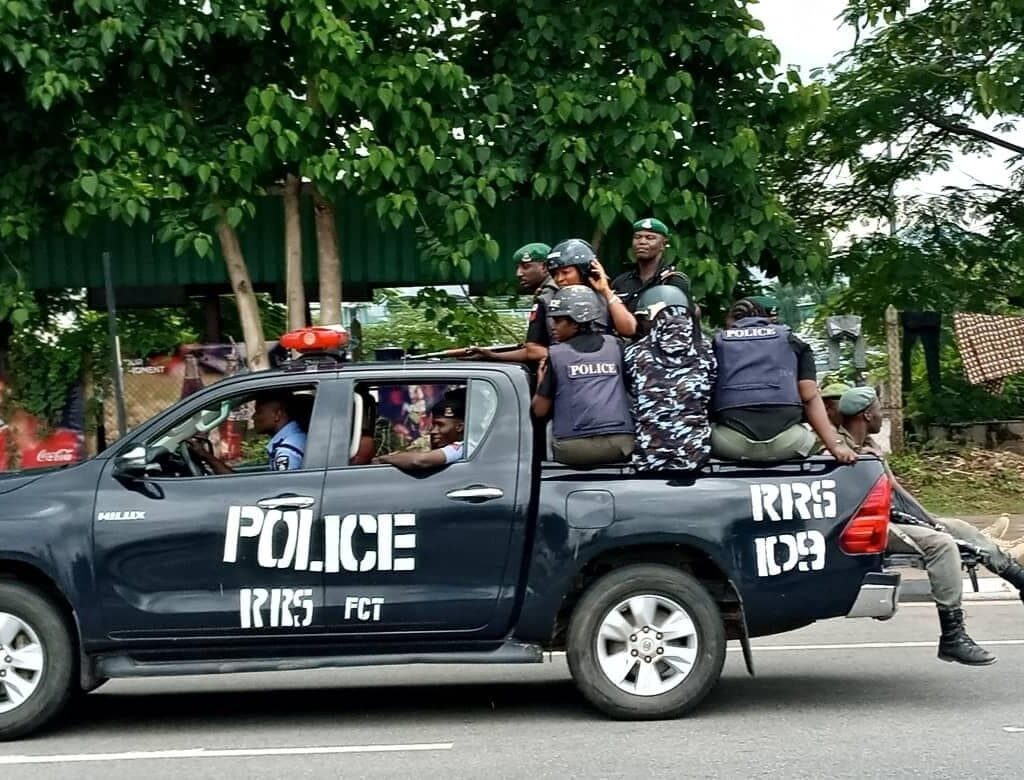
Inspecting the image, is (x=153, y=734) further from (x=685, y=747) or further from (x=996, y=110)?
(x=996, y=110)

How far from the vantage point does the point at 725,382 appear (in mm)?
7191

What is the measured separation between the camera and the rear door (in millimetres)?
6762

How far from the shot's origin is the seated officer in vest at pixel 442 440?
689cm

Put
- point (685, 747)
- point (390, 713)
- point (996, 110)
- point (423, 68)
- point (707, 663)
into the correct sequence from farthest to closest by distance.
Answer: point (996, 110) → point (423, 68) → point (390, 713) → point (707, 663) → point (685, 747)

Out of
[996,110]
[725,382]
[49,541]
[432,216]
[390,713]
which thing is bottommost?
[390,713]

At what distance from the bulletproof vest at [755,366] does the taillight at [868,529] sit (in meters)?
0.61

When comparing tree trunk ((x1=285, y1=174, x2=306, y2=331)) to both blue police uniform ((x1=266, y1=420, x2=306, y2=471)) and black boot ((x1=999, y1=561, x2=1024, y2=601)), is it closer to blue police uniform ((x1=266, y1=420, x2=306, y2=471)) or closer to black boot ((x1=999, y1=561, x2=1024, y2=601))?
blue police uniform ((x1=266, y1=420, x2=306, y2=471))

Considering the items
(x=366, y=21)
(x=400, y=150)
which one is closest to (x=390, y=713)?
(x=400, y=150)

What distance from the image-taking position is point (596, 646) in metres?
6.86

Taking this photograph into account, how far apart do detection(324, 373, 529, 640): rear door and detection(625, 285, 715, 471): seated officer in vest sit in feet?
2.14

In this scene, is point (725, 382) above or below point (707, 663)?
above

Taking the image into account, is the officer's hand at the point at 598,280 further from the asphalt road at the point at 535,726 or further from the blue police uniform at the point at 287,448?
the asphalt road at the point at 535,726

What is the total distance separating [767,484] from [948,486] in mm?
9100

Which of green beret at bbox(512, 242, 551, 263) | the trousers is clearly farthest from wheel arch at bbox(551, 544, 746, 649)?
green beret at bbox(512, 242, 551, 263)
